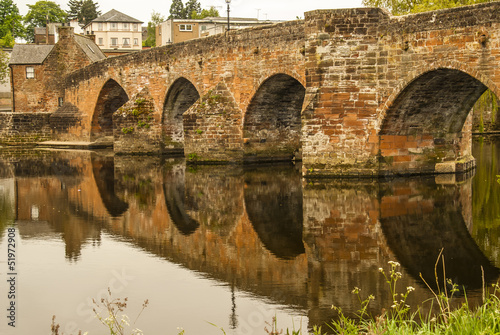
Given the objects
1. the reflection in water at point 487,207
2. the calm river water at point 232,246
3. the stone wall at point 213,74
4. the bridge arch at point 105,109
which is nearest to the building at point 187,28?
the bridge arch at point 105,109

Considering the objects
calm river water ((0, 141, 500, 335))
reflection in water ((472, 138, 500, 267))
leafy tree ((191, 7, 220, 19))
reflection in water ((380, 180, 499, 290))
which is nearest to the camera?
calm river water ((0, 141, 500, 335))

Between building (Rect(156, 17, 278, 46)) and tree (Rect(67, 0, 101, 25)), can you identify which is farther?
tree (Rect(67, 0, 101, 25))

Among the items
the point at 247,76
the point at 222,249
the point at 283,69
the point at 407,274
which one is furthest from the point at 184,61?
the point at 407,274

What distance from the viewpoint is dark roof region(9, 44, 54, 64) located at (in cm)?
4141

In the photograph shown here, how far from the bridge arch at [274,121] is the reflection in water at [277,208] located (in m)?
2.34

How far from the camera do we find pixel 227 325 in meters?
6.21

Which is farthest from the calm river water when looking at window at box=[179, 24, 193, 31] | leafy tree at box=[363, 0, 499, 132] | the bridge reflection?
window at box=[179, 24, 193, 31]

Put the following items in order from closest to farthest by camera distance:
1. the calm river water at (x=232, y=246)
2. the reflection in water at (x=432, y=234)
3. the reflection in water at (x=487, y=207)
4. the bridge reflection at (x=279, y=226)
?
the calm river water at (x=232, y=246) < the bridge reflection at (x=279, y=226) < the reflection in water at (x=432, y=234) < the reflection in water at (x=487, y=207)

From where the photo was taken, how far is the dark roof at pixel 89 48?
128 feet

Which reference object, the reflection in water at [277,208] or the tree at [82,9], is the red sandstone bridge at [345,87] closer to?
the reflection in water at [277,208]

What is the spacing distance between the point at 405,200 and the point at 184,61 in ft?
41.6

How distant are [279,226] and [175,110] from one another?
16.0m

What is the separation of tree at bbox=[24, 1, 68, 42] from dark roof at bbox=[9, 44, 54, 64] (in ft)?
131

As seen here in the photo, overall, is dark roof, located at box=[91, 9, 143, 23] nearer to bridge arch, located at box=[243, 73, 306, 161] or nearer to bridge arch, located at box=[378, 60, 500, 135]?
bridge arch, located at box=[243, 73, 306, 161]
